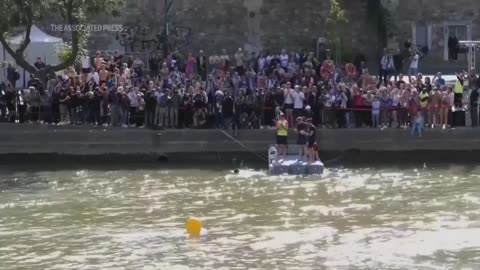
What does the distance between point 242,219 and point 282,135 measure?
7149mm

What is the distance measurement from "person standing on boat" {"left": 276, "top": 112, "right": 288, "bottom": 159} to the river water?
1.16 meters

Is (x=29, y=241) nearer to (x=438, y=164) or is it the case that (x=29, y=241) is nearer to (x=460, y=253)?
(x=460, y=253)

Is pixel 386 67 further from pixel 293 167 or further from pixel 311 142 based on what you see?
pixel 293 167

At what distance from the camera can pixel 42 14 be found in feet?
113

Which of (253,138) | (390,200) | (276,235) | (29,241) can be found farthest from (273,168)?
(29,241)

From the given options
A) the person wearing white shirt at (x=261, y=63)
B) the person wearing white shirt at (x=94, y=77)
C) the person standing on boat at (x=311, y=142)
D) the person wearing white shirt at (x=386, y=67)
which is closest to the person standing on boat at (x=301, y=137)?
the person standing on boat at (x=311, y=142)

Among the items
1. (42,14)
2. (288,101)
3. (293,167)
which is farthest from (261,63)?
(293,167)

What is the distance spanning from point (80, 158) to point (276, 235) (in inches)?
484

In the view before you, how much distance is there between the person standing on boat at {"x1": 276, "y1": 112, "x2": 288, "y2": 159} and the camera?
2961 centimetres

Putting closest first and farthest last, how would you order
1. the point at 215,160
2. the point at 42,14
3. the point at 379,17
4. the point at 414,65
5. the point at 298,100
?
the point at 298,100
the point at 215,160
the point at 42,14
the point at 414,65
the point at 379,17

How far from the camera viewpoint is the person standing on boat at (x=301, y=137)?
29344 mm

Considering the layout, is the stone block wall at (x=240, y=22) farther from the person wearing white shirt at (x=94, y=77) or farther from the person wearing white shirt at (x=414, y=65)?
the person wearing white shirt at (x=94, y=77)

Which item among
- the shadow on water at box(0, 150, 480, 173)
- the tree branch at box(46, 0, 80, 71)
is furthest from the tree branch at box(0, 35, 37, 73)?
the shadow on water at box(0, 150, 480, 173)

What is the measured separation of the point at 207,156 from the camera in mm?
31984
